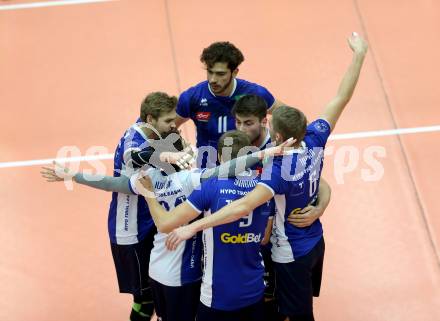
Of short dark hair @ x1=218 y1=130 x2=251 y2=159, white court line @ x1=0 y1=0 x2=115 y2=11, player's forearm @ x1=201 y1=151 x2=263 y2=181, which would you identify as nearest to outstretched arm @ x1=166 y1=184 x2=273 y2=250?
player's forearm @ x1=201 y1=151 x2=263 y2=181

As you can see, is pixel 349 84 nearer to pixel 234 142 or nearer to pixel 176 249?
pixel 234 142

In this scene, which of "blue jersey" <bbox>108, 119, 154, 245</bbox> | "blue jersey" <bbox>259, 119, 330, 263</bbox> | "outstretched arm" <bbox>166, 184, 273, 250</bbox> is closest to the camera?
"outstretched arm" <bbox>166, 184, 273, 250</bbox>

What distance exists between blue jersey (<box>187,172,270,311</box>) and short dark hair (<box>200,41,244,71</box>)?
149cm

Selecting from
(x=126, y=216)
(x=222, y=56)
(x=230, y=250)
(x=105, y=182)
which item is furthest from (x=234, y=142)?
(x=222, y=56)

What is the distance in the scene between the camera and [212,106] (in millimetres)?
6246

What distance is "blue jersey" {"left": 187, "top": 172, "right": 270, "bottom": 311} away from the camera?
4.86 meters

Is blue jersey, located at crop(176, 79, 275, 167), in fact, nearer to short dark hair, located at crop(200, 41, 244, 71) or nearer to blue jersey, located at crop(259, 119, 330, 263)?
short dark hair, located at crop(200, 41, 244, 71)

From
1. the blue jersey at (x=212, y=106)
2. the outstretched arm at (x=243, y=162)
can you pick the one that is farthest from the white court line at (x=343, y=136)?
the outstretched arm at (x=243, y=162)

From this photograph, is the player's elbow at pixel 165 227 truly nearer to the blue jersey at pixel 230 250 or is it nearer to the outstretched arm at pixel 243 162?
the blue jersey at pixel 230 250

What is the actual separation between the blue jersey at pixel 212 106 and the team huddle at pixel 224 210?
122mm

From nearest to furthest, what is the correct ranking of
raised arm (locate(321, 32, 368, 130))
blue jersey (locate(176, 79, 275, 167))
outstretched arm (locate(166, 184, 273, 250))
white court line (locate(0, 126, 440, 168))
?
outstretched arm (locate(166, 184, 273, 250)), raised arm (locate(321, 32, 368, 130)), blue jersey (locate(176, 79, 275, 167)), white court line (locate(0, 126, 440, 168))

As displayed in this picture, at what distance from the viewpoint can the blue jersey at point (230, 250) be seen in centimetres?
486

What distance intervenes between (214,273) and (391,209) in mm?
3256

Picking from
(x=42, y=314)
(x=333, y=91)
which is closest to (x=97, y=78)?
(x=333, y=91)
